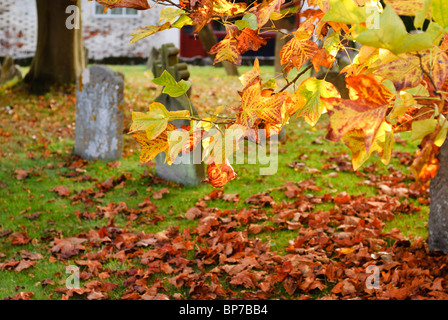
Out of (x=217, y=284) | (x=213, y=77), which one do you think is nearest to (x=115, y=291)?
(x=217, y=284)

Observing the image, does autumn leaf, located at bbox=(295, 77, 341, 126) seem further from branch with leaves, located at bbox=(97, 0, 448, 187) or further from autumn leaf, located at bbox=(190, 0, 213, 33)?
autumn leaf, located at bbox=(190, 0, 213, 33)

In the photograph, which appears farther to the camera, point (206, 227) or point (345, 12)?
point (206, 227)

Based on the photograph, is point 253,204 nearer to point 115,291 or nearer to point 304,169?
point 304,169

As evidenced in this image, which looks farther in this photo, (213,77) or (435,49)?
(213,77)

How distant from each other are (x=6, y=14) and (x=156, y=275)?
1603cm

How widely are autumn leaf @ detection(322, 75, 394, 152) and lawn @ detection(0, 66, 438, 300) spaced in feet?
8.44

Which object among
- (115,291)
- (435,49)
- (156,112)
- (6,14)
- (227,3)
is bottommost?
(115,291)

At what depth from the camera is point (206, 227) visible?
454cm

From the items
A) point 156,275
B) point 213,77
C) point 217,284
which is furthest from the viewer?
point 213,77

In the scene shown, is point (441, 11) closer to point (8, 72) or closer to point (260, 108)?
point (260, 108)

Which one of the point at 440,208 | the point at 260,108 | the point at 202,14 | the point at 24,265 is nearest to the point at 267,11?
the point at 202,14

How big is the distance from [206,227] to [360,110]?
12.1 ft

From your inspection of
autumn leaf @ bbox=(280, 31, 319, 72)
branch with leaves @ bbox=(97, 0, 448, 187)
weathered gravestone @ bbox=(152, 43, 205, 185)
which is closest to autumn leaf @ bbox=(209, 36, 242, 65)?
branch with leaves @ bbox=(97, 0, 448, 187)

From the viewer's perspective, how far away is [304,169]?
6.48 meters
